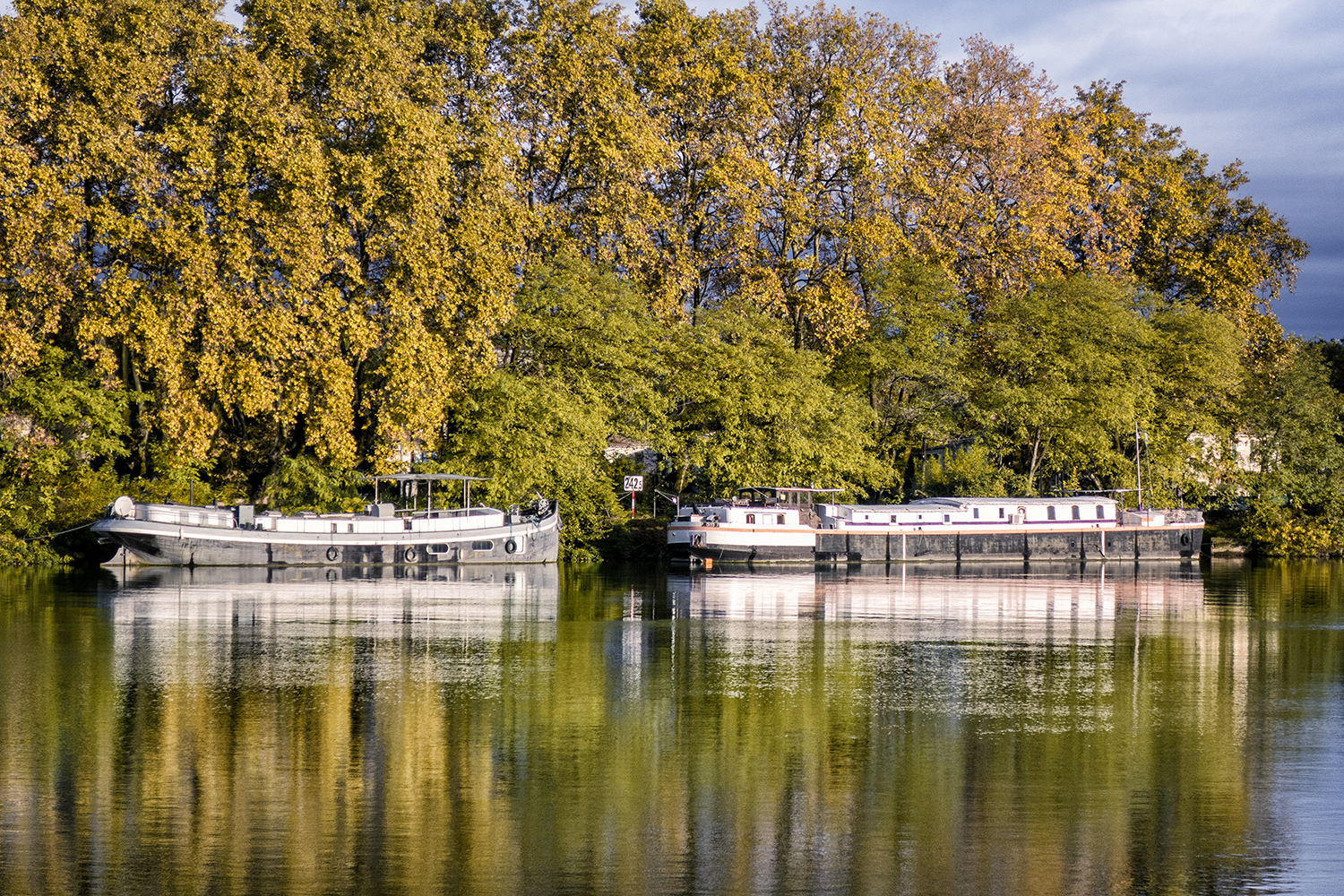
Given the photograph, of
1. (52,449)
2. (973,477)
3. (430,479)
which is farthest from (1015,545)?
(52,449)

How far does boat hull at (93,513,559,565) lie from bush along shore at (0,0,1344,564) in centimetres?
309

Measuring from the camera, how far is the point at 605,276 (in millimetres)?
64875

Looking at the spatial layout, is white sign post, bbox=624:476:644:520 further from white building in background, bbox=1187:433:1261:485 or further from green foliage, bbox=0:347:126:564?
white building in background, bbox=1187:433:1261:485

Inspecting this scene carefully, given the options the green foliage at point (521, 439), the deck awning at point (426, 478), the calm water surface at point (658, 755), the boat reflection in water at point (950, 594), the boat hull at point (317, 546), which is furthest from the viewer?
the green foliage at point (521, 439)

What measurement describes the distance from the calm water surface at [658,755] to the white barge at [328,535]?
16.6 metres

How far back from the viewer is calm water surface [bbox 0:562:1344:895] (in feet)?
43.2

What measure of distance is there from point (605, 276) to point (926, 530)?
20171 millimetres

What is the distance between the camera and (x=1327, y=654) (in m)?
30.1

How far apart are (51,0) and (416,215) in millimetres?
16735

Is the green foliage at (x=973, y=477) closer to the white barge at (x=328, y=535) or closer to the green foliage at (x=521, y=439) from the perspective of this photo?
the green foliage at (x=521, y=439)

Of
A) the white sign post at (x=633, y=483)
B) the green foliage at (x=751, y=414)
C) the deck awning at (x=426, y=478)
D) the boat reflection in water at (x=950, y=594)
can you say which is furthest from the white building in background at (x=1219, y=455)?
the deck awning at (x=426, y=478)

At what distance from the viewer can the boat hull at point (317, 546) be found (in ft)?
170

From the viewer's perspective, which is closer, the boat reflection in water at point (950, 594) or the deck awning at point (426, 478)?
the boat reflection in water at point (950, 594)

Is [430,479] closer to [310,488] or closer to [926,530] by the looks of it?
[310,488]
